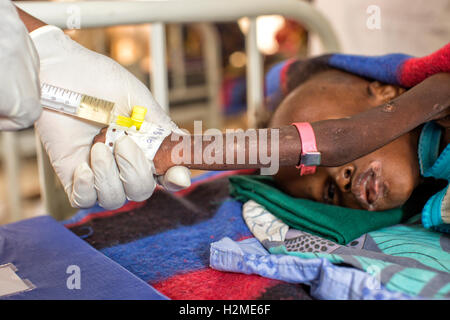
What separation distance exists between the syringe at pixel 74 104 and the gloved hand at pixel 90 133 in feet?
0.10

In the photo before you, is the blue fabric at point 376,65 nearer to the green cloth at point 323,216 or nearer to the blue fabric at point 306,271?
the green cloth at point 323,216

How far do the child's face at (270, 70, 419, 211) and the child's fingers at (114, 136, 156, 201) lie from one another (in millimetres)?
424

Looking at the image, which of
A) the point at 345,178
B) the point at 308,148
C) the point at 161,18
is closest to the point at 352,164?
the point at 345,178

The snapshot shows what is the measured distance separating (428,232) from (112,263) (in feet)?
2.11

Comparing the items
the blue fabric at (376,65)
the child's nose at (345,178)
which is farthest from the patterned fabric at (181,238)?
the blue fabric at (376,65)

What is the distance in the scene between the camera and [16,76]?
2.20ft

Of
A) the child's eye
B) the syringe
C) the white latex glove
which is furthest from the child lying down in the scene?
the white latex glove

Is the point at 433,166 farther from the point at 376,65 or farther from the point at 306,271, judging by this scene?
the point at 306,271

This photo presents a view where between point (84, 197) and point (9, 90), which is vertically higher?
point (9, 90)

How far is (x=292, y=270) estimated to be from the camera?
716 millimetres

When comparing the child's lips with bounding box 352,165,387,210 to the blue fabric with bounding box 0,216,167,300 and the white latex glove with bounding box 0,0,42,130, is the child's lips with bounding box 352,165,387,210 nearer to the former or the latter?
the blue fabric with bounding box 0,216,167,300

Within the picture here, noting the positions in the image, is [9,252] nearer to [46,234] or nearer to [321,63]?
[46,234]

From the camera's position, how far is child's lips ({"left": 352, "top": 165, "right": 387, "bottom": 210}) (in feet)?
3.27

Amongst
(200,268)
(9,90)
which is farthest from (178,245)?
(9,90)
